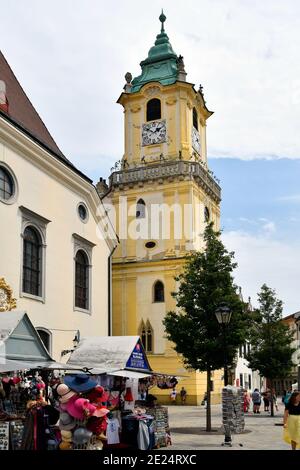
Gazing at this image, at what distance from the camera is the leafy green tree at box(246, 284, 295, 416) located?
30.4m

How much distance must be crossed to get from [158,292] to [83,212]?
14.5 meters

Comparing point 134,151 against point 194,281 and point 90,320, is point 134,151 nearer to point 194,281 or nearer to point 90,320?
point 90,320

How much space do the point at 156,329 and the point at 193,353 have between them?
19.2m

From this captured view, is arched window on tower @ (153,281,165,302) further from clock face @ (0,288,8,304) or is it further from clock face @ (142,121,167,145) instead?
clock face @ (0,288,8,304)

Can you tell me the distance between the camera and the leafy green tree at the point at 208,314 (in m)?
21.1

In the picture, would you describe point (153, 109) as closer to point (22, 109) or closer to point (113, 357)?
point (22, 109)

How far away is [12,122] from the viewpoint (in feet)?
72.9

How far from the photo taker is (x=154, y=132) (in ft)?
144

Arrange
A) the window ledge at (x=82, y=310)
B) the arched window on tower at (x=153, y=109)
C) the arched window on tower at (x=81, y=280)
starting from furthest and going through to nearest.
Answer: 1. the arched window on tower at (x=153, y=109)
2. the arched window on tower at (x=81, y=280)
3. the window ledge at (x=82, y=310)

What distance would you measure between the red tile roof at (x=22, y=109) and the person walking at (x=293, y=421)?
1681cm

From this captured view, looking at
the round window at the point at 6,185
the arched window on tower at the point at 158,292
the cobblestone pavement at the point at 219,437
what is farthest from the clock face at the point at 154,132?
the cobblestone pavement at the point at 219,437

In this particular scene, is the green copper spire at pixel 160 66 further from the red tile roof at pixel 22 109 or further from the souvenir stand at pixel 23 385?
the souvenir stand at pixel 23 385

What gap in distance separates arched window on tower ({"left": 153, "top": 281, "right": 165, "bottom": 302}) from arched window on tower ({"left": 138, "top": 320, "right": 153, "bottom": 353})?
5.59 feet
